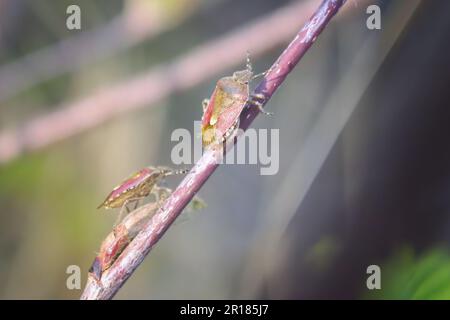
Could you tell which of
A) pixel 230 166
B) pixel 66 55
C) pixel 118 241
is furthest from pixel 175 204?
pixel 66 55

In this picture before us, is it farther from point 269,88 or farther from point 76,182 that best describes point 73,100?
point 269,88

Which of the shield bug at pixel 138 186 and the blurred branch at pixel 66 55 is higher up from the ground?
the blurred branch at pixel 66 55

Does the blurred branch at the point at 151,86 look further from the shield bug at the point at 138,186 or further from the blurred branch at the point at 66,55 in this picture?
the shield bug at the point at 138,186

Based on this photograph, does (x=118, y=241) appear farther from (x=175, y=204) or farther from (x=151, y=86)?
(x=151, y=86)

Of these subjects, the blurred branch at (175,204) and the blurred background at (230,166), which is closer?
the blurred branch at (175,204)

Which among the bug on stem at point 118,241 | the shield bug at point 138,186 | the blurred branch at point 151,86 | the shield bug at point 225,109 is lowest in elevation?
the bug on stem at point 118,241

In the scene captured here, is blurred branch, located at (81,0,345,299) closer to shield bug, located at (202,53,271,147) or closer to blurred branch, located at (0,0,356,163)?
shield bug, located at (202,53,271,147)

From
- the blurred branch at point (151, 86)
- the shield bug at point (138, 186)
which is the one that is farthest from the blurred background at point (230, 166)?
the shield bug at point (138, 186)
